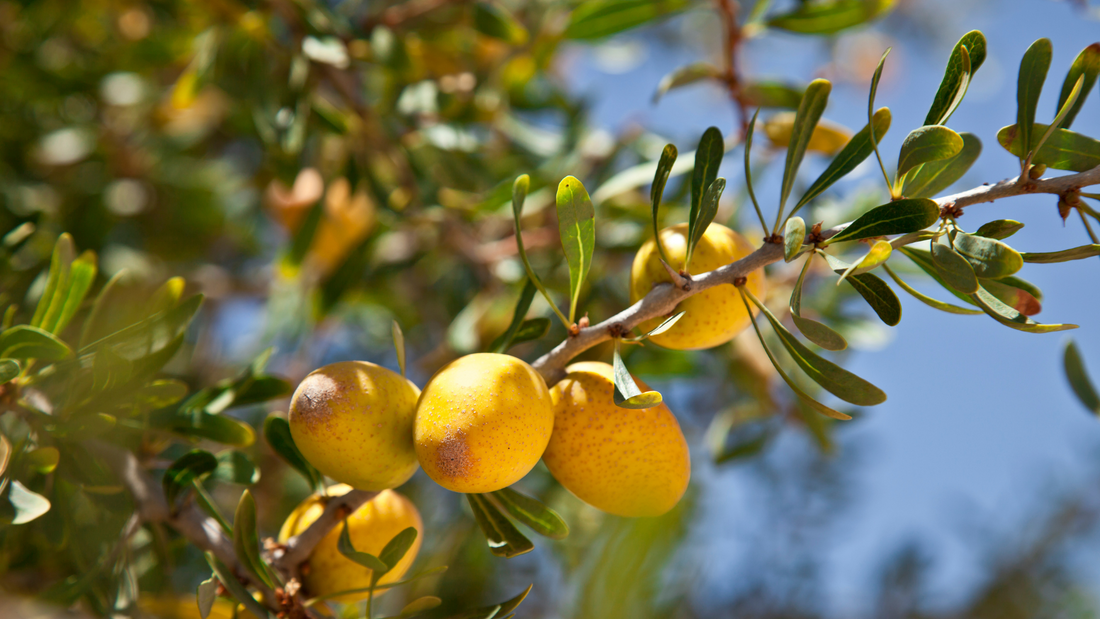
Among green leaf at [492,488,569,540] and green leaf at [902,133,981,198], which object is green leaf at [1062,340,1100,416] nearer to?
green leaf at [902,133,981,198]

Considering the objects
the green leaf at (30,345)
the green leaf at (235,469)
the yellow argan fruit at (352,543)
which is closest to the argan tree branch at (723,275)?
the yellow argan fruit at (352,543)

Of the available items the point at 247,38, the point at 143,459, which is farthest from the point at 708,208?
the point at 247,38

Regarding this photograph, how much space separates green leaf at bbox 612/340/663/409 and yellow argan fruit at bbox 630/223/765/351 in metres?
0.08

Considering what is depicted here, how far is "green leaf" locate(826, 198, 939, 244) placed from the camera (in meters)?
0.73

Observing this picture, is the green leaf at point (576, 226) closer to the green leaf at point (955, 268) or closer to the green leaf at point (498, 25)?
the green leaf at point (955, 268)

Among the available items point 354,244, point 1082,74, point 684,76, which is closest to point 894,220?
point 1082,74

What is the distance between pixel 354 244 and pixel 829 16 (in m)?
1.27

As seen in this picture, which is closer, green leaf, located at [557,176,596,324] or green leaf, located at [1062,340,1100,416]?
green leaf, located at [557,176,596,324]

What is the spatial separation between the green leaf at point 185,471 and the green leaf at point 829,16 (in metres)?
1.33

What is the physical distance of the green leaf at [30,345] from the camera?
0.88 meters

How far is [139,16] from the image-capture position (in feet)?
7.96

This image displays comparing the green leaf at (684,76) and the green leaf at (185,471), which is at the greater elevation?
the green leaf at (684,76)

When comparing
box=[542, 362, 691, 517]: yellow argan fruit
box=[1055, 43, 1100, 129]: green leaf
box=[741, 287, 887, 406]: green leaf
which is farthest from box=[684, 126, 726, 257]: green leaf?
box=[1055, 43, 1100, 129]: green leaf

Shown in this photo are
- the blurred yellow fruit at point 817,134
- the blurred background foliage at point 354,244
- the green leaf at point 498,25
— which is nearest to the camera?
the blurred background foliage at point 354,244
